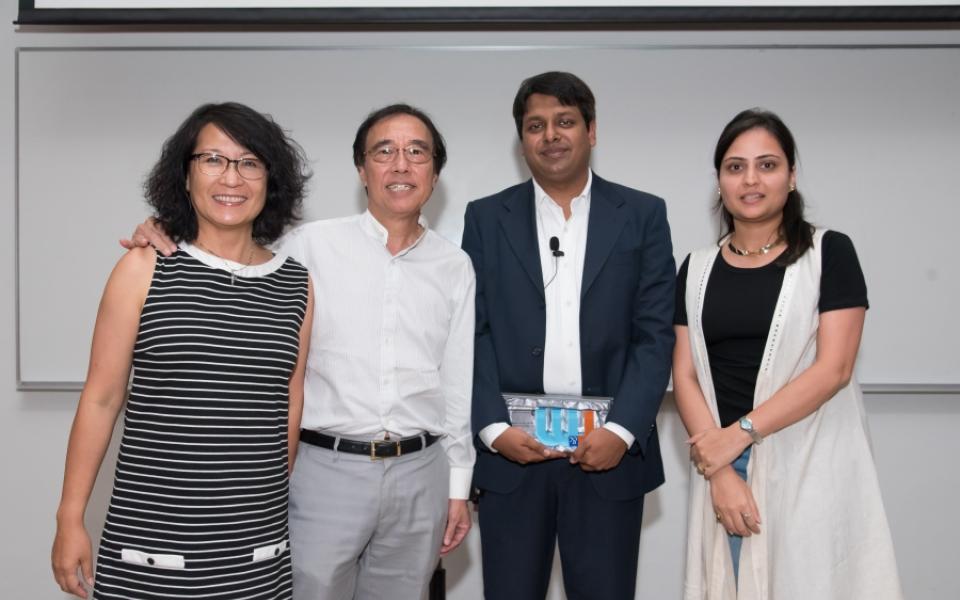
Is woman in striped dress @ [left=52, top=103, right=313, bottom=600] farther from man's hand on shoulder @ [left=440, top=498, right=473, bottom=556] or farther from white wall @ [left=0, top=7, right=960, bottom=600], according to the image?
white wall @ [left=0, top=7, right=960, bottom=600]

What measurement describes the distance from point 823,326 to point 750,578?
66cm

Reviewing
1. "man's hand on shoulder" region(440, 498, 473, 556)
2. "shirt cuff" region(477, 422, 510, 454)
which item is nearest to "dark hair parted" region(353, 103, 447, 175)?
"shirt cuff" region(477, 422, 510, 454)

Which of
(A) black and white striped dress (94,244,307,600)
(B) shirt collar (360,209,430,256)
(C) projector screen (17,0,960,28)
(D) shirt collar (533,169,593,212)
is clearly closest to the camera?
(A) black and white striped dress (94,244,307,600)

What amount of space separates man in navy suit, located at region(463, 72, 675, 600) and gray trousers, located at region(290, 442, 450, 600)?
Result: 240 millimetres

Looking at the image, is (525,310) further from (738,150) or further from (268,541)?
(268,541)

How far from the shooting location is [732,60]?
3.06m

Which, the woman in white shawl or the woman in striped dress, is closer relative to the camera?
the woman in striped dress

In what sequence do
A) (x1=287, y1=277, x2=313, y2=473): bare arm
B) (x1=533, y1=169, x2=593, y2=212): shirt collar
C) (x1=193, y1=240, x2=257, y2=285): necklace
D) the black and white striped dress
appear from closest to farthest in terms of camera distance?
the black and white striped dress, (x1=193, y1=240, x2=257, y2=285): necklace, (x1=287, y1=277, x2=313, y2=473): bare arm, (x1=533, y1=169, x2=593, y2=212): shirt collar

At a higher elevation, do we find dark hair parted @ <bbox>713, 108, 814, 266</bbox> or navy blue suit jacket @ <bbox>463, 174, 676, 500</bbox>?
dark hair parted @ <bbox>713, 108, 814, 266</bbox>

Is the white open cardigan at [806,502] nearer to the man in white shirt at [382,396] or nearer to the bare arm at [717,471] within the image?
the bare arm at [717,471]

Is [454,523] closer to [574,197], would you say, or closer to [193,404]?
[193,404]

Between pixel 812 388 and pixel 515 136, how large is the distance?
1.62m

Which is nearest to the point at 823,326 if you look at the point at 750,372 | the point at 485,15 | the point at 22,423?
the point at 750,372

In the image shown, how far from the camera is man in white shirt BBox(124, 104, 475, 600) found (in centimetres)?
194
